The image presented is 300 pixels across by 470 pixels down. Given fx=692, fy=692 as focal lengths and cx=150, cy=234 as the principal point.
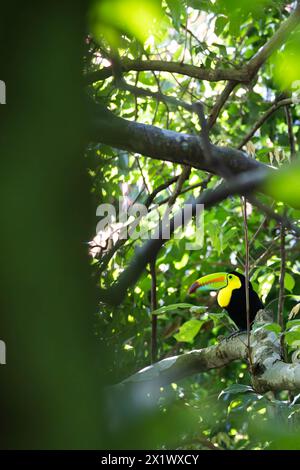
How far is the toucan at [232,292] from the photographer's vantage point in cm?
374

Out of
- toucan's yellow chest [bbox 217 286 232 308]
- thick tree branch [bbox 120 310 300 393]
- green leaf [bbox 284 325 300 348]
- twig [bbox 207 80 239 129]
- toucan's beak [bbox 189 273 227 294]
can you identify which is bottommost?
thick tree branch [bbox 120 310 300 393]

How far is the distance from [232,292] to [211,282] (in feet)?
1.09

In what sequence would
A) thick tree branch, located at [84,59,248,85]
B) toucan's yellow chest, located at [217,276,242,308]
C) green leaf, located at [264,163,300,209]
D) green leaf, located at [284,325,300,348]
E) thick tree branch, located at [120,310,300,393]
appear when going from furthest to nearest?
toucan's yellow chest, located at [217,276,242,308] → thick tree branch, located at [84,59,248,85] → green leaf, located at [284,325,300,348] → thick tree branch, located at [120,310,300,393] → green leaf, located at [264,163,300,209]

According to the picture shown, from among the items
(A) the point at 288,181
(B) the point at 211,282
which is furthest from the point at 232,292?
(A) the point at 288,181

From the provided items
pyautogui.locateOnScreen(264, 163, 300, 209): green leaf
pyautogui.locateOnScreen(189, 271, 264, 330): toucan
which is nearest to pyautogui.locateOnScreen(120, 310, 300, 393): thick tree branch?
pyautogui.locateOnScreen(189, 271, 264, 330): toucan

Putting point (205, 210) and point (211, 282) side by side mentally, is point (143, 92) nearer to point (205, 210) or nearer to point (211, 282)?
point (205, 210)

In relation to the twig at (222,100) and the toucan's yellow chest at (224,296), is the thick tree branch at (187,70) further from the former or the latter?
the toucan's yellow chest at (224,296)

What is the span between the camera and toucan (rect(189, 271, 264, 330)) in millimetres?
3742

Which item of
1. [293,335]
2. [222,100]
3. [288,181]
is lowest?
[293,335]

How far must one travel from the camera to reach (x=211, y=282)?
3748 mm

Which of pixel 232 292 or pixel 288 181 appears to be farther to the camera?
pixel 232 292

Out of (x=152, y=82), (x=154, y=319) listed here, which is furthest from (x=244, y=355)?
(x=152, y=82)

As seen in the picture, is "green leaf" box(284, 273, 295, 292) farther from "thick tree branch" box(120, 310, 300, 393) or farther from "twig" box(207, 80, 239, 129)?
"twig" box(207, 80, 239, 129)

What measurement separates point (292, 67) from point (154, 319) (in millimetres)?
2219
